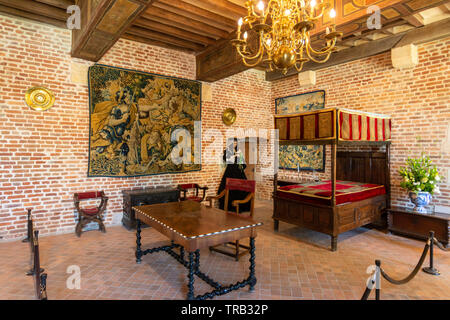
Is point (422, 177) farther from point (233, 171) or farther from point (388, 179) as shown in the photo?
point (233, 171)

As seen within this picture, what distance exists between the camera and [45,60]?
15.6ft

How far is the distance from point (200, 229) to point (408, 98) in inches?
198

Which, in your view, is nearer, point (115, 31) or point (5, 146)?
point (115, 31)

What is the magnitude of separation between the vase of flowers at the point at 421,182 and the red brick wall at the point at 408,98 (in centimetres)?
41

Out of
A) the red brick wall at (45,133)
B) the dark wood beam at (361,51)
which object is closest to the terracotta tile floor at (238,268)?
the red brick wall at (45,133)

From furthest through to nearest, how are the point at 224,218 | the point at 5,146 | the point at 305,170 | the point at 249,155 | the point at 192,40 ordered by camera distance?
the point at 249,155, the point at 305,170, the point at 192,40, the point at 5,146, the point at 224,218

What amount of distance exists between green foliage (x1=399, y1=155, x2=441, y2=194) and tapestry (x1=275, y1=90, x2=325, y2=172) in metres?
2.14

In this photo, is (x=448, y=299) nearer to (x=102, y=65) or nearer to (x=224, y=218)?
(x=224, y=218)

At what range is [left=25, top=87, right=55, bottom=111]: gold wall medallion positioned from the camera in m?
4.59

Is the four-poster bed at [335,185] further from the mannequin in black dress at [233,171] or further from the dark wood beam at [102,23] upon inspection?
the dark wood beam at [102,23]

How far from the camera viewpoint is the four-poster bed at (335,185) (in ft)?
14.1

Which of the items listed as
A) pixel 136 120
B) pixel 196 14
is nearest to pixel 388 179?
pixel 196 14

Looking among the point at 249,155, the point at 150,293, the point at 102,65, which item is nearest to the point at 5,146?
the point at 102,65
